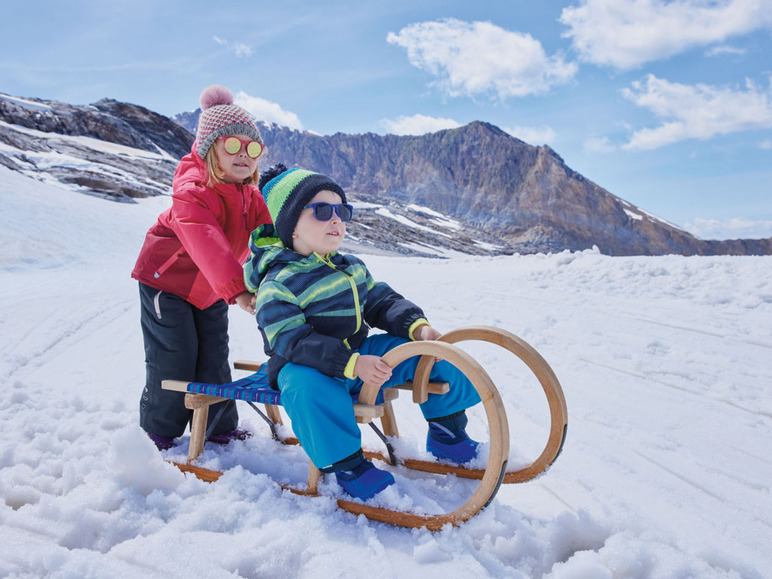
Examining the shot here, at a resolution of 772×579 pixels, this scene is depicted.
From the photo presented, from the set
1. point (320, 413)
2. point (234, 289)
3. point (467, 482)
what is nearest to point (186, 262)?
point (234, 289)

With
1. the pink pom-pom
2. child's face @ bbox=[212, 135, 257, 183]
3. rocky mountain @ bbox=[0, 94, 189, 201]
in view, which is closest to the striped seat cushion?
child's face @ bbox=[212, 135, 257, 183]

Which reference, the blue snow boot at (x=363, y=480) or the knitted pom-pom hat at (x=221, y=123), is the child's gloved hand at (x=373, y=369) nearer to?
the blue snow boot at (x=363, y=480)

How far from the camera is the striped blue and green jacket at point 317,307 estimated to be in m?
1.91

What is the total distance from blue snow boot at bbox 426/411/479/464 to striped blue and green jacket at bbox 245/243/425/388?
1.44ft

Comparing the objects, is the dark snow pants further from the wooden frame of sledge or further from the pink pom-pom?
the pink pom-pom

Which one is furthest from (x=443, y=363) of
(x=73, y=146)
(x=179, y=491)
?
(x=73, y=146)

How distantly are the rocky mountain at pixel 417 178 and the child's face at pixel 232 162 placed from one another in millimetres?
26452

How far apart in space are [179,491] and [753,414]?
339 centimetres

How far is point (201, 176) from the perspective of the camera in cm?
254

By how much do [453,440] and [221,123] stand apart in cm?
196

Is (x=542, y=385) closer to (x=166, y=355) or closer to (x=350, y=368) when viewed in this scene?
(x=350, y=368)

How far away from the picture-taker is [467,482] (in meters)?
2.15

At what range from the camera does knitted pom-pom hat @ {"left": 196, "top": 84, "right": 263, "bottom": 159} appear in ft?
8.38

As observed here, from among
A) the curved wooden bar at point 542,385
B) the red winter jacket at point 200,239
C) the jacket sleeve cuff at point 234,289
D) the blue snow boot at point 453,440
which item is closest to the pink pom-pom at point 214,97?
the red winter jacket at point 200,239
